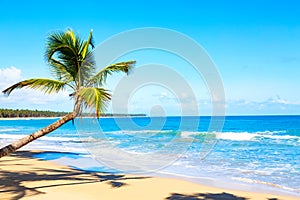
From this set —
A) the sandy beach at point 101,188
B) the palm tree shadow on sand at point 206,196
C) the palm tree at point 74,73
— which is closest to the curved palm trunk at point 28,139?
the palm tree at point 74,73

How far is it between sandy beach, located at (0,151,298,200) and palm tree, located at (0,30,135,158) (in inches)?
78.7

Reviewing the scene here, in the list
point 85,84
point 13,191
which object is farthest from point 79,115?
point 13,191

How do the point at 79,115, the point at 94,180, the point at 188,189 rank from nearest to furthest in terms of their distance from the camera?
1. the point at 79,115
2. the point at 188,189
3. the point at 94,180

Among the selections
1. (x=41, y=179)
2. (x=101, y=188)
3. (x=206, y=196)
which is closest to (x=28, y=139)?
(x=101, y=188)

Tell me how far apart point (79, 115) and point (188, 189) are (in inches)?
148

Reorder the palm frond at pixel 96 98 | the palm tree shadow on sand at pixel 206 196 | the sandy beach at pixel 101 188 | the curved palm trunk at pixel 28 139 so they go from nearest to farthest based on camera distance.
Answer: the curved palm trunk at pixel 28 139 → the palm frond at pixel 96 98 → the sandy beach at pixel 101 188 → the palm tree shadow on sand at pixel 206 196

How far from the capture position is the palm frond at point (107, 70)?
714cm

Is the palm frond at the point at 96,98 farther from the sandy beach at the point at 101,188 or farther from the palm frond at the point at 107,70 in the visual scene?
the sandy beach at the point at 101,188

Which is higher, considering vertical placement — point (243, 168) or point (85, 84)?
point (85, 84)

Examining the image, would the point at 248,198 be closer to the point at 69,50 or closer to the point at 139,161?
the point at 69,50

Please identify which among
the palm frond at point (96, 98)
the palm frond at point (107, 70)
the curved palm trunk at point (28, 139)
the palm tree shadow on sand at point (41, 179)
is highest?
the palm frond at point (107, 70)

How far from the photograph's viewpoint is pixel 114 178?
394 inches


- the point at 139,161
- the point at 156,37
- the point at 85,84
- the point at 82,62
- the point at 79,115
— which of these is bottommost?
the point at 139,161

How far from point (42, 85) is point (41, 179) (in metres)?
3.73
